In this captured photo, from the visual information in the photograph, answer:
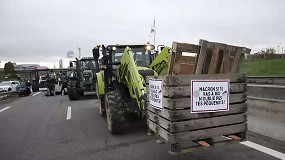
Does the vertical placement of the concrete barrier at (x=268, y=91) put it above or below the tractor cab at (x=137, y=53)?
below

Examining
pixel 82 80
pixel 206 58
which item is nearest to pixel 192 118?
pixel 206 58

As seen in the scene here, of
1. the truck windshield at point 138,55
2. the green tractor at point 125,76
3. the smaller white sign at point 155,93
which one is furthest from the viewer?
the truck windshield at point 138,55

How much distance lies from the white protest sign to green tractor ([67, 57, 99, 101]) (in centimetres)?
1385

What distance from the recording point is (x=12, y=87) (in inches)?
1268

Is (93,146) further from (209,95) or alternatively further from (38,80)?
(38,80)

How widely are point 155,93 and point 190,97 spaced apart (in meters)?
0.66

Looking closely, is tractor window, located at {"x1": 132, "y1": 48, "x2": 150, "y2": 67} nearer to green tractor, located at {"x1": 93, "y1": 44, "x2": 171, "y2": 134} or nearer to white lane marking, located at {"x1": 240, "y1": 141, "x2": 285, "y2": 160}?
green tractor, located at {"x1": 93, "y1": 44, "x2": 171, "y2": 134}

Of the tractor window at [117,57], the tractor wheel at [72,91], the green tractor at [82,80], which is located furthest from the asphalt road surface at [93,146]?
the green tractor at [82,80]

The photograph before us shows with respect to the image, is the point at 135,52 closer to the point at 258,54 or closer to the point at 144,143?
the point at 144,143

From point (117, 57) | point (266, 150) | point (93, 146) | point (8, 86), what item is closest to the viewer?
point (266, 150)

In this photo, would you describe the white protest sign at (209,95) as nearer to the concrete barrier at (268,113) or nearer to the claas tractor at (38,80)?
the concrete barrier at (268,113)

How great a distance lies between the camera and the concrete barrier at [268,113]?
5844mm

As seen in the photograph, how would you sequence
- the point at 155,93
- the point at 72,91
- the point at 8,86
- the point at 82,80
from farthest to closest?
the point at 8,86, the point at 82,80, the point at 72,91, the point at 155,93

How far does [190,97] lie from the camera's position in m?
4.37
